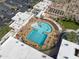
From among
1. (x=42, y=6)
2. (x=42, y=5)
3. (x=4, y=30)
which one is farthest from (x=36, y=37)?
(x=42, y=5)

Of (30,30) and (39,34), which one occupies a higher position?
(30,30)

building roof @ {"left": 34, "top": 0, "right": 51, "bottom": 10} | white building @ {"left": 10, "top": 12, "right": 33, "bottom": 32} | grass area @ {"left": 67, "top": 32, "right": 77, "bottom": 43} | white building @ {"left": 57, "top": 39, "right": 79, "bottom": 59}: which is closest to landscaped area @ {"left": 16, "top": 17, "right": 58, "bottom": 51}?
white building @ {"left": 10, "top": 12, "right": 33, "bottom": 32}

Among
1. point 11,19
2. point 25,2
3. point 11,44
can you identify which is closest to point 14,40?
point 11,44

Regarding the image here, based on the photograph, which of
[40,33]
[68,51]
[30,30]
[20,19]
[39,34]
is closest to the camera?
[68,51]

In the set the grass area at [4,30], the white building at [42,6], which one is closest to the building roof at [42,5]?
the white building at [42,6]

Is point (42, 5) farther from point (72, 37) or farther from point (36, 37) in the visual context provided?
point (72, 37)

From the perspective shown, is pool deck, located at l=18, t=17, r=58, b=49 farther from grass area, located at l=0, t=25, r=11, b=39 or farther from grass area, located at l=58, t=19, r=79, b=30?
grass area, located at l=0, t=25, r=11, b=39
